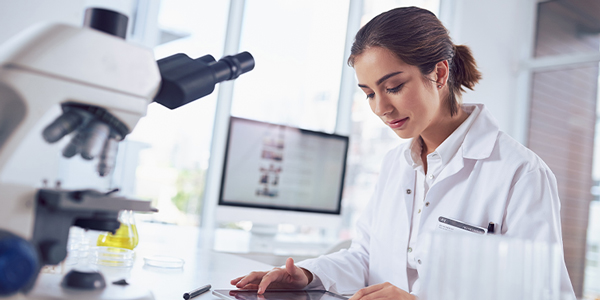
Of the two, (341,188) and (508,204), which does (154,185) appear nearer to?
(341,188)

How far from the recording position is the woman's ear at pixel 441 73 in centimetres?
133

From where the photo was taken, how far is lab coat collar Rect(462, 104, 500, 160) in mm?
1263

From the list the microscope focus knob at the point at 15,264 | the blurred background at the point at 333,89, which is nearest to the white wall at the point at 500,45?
the blurred background at the point at 333,89

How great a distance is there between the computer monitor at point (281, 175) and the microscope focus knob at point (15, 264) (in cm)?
183

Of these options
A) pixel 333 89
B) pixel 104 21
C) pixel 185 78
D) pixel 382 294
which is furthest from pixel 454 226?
pixel 333 89

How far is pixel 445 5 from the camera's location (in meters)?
4.23

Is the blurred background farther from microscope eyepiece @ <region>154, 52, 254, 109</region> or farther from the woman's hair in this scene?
microscope eyepiece @ <region>154, 52, 254, 109</region>

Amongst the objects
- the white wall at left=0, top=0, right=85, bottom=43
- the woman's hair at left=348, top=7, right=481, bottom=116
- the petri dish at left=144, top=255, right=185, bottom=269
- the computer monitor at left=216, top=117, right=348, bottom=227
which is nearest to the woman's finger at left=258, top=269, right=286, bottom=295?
the petri dish at left=144, top=255, right=185, bottom=269

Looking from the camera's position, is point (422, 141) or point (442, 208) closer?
point (442, 208)

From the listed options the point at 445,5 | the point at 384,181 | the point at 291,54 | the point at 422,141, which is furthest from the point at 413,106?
the point at 445,5

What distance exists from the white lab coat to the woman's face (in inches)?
5.9

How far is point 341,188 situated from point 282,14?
54.2 inches

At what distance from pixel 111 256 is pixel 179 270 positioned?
0.16 metres

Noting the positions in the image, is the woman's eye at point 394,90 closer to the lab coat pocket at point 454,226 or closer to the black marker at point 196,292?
the lab coat pocket at point 454,226
